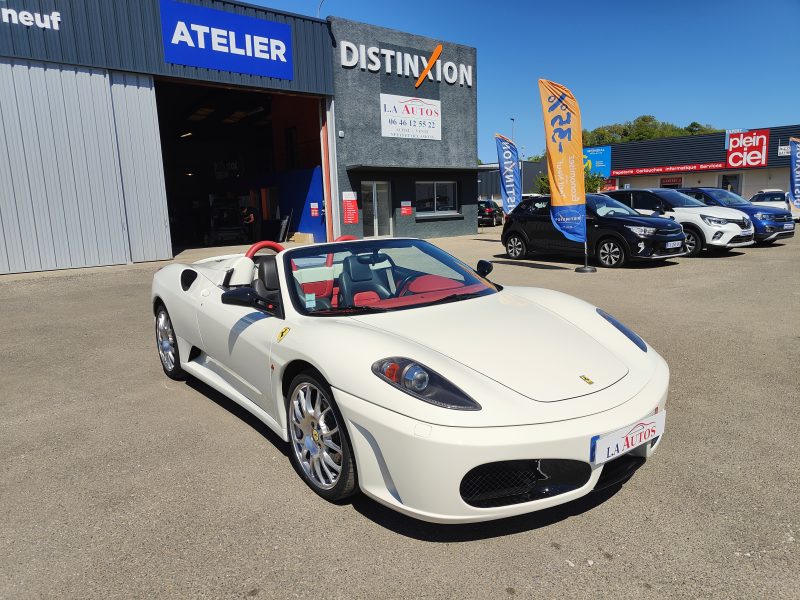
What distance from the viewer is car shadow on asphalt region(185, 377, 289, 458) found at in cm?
355

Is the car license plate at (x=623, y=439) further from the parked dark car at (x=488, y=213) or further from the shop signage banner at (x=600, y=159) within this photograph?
the shop signage banner at (x=600, y=159)

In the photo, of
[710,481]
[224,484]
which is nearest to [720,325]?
[710,481]

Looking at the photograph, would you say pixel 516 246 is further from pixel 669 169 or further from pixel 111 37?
pixel 669 169

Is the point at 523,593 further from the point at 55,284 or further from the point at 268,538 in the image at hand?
the point at 55,284

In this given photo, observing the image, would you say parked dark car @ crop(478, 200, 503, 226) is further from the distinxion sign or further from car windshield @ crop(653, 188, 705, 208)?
car windshield @ crop(653, 188, 705, 208)

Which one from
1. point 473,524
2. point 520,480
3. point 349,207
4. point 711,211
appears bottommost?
point 473,524

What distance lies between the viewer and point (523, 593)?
2.13m

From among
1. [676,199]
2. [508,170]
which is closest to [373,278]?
[676,199]

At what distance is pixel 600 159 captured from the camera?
45406 millimetres

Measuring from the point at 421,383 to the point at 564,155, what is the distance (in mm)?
9740

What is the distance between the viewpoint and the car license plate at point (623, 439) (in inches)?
91.8

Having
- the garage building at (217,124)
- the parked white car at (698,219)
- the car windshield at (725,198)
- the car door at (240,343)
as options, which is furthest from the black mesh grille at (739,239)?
the car door at (240,343)

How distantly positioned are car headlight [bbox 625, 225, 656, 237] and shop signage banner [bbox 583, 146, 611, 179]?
36527mm

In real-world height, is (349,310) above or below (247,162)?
below
